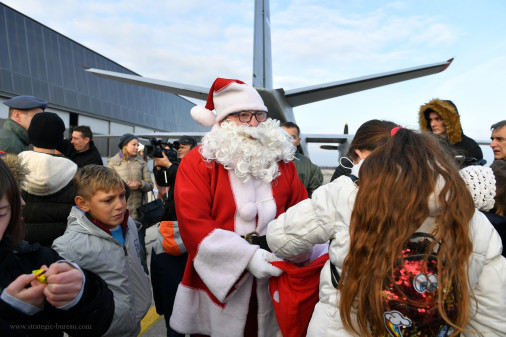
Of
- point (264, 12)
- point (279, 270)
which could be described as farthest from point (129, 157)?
point (264, 12)

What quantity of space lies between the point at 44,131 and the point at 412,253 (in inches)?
99.5

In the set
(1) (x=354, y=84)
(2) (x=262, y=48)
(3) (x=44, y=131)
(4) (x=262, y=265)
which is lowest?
(4) (x=262, y=265)

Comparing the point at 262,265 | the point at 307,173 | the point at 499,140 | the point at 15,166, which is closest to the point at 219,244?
the point at 262,265

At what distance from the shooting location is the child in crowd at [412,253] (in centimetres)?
99

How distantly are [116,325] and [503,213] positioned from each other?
6.77 ft

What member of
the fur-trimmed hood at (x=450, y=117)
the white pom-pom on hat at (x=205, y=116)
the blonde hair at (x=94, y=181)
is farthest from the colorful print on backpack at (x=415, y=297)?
the fur-trimmed hood at (x=450, y=117)

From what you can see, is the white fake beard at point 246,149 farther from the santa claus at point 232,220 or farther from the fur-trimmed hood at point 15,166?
the fur-trimmed hood at point 15,166

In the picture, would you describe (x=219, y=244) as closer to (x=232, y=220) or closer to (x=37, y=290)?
(x=232, y=220)

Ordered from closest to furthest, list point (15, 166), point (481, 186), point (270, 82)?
point (481, 186) → point (15, 166) → point (270, 82)

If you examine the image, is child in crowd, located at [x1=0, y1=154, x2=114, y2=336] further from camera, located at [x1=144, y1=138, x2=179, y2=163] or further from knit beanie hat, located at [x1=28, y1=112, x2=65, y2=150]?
camera, located at [x1=144, y1=138, x2=179, y2=163]

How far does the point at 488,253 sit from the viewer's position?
1.07 metres

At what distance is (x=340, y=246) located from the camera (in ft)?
3.68

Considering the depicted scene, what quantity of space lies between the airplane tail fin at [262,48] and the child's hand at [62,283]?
10.4m

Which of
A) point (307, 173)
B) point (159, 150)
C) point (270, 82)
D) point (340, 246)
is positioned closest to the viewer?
point (340, 246)
